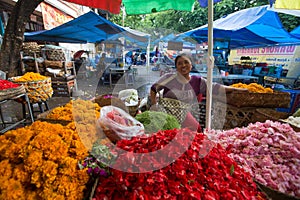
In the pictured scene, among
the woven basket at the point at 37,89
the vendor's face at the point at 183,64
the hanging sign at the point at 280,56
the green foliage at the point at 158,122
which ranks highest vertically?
the hanging sign at the point at 280,56

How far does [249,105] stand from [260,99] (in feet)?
0.56

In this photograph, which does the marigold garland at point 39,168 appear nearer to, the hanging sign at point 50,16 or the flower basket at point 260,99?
the flower basket at point 260,99

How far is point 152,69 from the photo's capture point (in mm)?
3150

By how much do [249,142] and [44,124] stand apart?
5.73ft

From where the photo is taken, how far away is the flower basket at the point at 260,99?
2.33 m

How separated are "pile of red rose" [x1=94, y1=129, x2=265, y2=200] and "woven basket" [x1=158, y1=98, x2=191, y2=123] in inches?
25.3

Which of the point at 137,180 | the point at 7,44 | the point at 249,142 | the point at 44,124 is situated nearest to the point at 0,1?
the point at 7,44

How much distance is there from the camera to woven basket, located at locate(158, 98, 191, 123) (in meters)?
1.81

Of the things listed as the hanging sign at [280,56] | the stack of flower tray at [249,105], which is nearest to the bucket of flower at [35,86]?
the stack of flower tray at [249,105]

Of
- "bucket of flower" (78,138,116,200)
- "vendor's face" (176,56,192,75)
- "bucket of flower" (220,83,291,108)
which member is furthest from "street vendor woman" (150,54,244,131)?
"bucket of flower" (78,138,116,200)

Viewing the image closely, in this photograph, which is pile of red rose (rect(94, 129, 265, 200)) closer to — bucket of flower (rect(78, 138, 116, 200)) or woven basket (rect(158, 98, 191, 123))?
bucket of flower (rect(78, 138, 116, 200))

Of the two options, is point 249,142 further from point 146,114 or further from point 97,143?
point 97,143

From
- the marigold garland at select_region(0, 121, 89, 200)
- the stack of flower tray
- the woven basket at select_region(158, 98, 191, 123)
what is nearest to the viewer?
the marigold garland at select_region(0, 121, 89, 200)

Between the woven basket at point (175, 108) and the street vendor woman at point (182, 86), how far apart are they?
0.46 m
